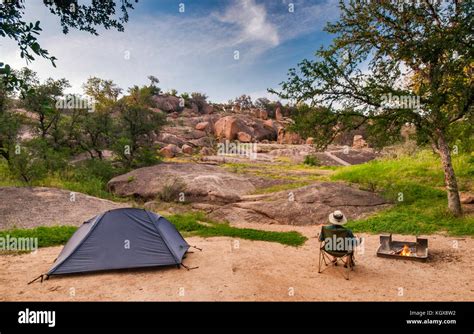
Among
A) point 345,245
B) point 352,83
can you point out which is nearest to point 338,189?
point 352,83

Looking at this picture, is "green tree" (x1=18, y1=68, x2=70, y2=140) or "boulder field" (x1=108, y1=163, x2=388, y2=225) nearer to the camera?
"boulder field" (x1=108, y1=163, x2=388, y2=225)

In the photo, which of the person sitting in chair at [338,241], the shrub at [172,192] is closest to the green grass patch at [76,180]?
the shrub at [172,192]

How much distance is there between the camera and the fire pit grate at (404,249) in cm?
914

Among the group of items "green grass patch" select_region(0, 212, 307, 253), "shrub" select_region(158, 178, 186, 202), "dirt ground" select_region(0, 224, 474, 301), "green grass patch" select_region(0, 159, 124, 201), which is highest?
"green grass patch" select_region(0, 159, 124, 201)

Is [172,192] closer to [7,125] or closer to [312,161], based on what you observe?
[7,125]

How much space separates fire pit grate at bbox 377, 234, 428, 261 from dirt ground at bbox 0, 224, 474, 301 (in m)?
0.19

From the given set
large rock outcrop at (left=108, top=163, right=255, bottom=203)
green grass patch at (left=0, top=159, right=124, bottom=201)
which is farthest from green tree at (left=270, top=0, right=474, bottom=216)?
green grass patch at (left=0, top=159, right=124, bottom=201)

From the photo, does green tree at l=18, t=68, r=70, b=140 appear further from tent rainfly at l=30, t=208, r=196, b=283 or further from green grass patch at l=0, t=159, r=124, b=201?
tent rainfly at l=30, t=208, r=196, b=283

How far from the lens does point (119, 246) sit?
8.64 metres

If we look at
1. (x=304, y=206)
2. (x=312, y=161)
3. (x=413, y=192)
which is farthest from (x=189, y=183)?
(x=312, y=161)

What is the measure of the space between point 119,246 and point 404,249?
339 inches

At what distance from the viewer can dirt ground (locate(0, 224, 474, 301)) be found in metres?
6.78

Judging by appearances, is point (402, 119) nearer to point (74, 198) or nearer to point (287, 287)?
point (287, 287)
